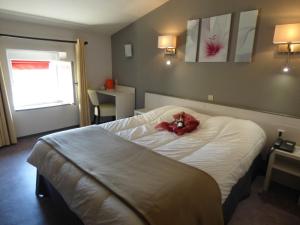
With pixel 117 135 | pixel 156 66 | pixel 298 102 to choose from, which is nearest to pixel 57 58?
pixel 156 66

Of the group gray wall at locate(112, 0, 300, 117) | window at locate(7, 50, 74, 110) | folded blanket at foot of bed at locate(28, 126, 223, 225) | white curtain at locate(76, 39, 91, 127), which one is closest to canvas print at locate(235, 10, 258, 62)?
gray wall at locate(112, 0, 300, 117)

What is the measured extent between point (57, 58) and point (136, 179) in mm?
3340

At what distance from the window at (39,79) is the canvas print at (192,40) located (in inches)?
93.3

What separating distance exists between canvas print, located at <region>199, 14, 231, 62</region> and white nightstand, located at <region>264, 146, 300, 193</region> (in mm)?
1386

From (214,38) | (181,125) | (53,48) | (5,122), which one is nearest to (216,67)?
(214,38)

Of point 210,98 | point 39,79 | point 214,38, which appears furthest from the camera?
point 39,79

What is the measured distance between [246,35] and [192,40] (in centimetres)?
79

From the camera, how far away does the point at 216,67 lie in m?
2.82

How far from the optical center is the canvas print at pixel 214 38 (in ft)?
8.59

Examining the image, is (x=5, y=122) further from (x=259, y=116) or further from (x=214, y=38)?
(x=259, y=116)

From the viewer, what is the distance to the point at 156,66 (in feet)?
11.8

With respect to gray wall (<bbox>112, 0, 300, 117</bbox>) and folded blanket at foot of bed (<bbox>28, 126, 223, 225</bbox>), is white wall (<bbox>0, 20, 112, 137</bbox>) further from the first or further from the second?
folded blanket at foot of bed (<bbox>28, 126, 223, 225</bbox>)

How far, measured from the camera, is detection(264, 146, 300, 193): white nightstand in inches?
79.9

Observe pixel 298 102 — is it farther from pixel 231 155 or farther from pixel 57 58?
pixel 57 58
